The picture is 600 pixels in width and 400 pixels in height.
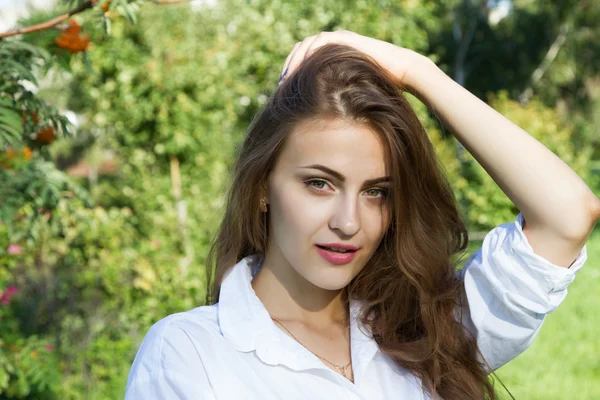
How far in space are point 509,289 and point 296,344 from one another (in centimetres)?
46

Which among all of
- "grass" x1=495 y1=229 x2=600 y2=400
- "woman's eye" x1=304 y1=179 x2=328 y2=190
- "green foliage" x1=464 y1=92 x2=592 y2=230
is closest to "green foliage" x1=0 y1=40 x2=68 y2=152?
"woman's eye" x1=304 y1=179 x2=328 y2=190

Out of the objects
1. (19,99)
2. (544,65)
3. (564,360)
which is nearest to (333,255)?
(19,99)

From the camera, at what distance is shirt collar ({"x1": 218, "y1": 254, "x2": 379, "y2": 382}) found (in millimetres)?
1611

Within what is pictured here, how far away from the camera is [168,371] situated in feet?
4.83

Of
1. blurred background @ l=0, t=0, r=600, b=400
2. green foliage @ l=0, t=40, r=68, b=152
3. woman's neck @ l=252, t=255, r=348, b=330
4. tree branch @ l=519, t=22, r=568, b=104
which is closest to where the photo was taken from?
woman's neck @ l=252, t=255, r=348, b=330

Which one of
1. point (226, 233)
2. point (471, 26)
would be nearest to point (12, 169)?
point (226, 233)

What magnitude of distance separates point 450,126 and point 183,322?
687 millimetres

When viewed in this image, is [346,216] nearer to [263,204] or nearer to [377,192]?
[377,192]

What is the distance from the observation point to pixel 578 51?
21.0 metres

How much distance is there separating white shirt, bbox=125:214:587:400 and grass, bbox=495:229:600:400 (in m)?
2.45

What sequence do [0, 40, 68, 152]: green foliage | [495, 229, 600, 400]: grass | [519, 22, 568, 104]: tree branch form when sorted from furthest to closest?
[519, 22, 568, 104]: tree branch
[495, 229, 600, 400]: grass
[0, 40, 68, 152]: green foliage

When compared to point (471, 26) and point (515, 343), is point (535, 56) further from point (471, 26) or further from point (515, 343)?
point (515, 343)

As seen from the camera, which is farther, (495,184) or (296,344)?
(495,184)

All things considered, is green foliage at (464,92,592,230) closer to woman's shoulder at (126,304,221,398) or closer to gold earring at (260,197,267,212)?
gold earring at (260,197,267,212)
